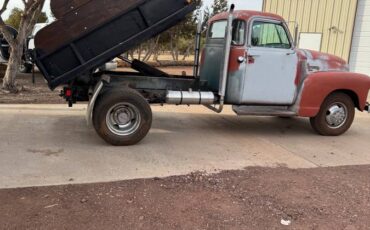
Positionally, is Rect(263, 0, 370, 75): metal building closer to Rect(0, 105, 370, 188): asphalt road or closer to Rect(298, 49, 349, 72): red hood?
Rect(0, 105, 370, 188): asphalt road

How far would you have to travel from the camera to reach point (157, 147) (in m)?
6.64

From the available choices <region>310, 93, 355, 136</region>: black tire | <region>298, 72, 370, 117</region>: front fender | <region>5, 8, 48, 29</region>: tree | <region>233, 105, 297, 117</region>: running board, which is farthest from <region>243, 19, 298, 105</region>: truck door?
<region>5, 8, 48, 29</region>: tree

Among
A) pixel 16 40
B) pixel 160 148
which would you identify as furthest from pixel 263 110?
pixel 16 40

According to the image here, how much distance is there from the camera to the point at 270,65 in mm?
7340

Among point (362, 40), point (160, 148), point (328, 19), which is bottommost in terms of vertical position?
point (160, 148)

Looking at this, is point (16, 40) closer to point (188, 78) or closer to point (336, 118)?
point (188, 78)

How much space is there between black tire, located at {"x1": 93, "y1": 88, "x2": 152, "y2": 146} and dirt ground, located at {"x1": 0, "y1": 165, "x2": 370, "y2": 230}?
1544mm

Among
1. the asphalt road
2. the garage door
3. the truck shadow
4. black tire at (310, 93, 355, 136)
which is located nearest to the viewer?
the asphalt road

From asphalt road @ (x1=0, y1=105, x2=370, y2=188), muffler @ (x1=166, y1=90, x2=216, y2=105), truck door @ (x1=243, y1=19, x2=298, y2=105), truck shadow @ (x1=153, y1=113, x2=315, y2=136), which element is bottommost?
truck shadow @ (x1=153, y1=113, x2=315, y2=136)

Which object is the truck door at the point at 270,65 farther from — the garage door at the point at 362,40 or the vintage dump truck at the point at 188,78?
the garage door at the point at 362,40

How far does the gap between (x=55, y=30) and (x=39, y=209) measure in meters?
2.99

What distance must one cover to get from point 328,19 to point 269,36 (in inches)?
401

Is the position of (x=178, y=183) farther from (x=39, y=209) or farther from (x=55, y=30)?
(x=55, y=30)

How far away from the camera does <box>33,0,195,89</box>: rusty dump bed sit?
6.16m
